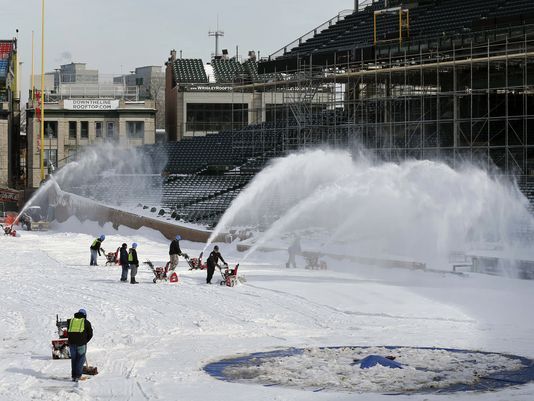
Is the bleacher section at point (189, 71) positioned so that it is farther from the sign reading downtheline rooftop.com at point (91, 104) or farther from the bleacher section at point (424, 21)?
the bleacher section at point (424, 21)

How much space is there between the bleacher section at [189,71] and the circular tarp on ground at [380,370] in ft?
214

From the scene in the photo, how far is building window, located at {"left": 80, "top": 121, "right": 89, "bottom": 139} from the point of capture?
85.3 m

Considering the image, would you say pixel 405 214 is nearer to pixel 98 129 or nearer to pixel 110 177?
pixel 110 177

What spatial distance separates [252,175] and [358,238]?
67.4ft

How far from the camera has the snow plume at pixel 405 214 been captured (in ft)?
125

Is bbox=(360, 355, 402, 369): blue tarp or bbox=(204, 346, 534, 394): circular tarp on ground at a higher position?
bbox=(360, 355, 402, 369): blue tarp

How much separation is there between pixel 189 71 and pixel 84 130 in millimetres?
9869

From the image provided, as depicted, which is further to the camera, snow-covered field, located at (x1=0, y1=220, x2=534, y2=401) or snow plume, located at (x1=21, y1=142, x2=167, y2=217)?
snow plume, located at (x1=21, y1=142, x2=167, y2=217)

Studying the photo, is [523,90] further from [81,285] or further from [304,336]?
[304,336]

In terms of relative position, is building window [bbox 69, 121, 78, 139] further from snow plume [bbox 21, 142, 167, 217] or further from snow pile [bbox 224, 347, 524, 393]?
snow pile [bbox 224, 347, 524, 393]

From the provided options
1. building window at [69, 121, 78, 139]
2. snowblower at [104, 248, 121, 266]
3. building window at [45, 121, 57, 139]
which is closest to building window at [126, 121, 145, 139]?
building window at [69, 121, 78, 139]

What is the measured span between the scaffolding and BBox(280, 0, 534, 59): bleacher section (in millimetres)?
1946

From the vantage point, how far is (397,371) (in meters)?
18.2

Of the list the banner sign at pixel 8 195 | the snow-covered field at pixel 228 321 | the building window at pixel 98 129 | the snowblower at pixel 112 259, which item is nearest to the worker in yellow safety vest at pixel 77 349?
the snow-covered field at pixel 228 321
